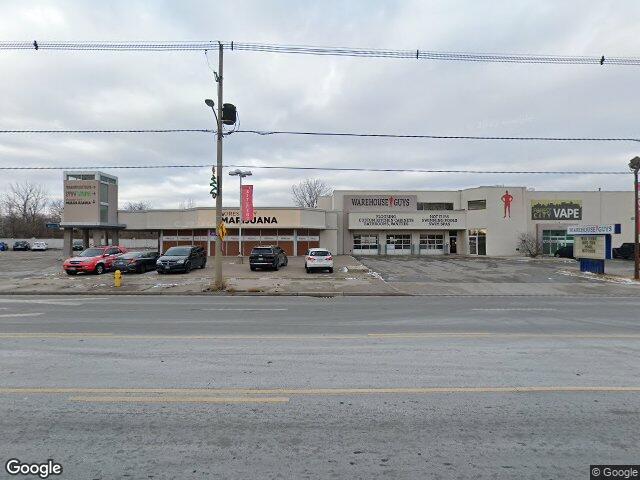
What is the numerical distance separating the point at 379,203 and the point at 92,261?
2871 cm

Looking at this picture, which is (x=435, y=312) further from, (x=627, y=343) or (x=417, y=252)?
Answer: (x=417, y=252)

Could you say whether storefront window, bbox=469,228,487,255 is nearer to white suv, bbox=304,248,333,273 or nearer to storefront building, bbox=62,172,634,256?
storefront building, bbox=62,172,634,256

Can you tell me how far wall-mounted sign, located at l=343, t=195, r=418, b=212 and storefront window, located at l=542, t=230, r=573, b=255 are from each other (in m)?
13.5

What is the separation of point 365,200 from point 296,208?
31.8 ft

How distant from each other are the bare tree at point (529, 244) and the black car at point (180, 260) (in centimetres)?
3145

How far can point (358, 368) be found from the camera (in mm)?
5648

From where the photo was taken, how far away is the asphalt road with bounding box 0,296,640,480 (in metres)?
3.19

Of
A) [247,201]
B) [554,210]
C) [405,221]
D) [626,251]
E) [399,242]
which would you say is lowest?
[626,251]

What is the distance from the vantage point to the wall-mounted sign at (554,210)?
4178 cm

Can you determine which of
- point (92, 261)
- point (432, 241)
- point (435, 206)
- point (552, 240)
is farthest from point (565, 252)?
point (92, 261)

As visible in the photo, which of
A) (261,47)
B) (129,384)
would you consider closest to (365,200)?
(261,47)

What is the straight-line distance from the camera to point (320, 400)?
4.41m

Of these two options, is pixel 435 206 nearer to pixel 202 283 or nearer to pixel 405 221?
pixel 405 221

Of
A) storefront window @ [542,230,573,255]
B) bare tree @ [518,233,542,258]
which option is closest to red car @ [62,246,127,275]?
bare tree @ [518,233,542,258]
